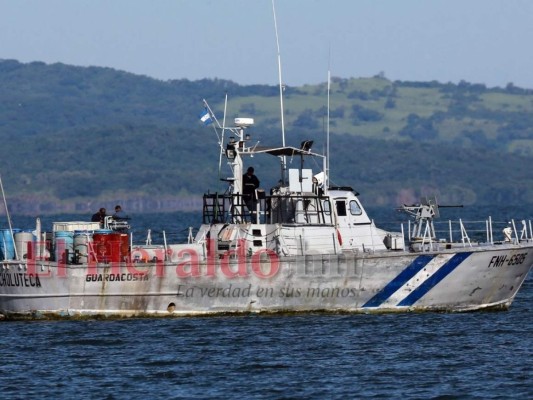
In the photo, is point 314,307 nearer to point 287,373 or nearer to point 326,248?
point 326,248

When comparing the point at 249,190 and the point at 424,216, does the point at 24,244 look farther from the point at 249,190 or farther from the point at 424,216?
the point at 424,216

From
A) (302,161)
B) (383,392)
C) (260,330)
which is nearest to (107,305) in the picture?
(260,330)

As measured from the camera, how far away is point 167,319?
124 feet

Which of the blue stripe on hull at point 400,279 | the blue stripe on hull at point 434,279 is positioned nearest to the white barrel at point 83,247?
the blue stripe on hull at point 400,279

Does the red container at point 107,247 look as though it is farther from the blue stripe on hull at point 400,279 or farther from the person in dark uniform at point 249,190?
the blue stripe on hull at point 400,279

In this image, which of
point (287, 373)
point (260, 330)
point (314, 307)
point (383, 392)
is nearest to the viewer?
point (383, 392)

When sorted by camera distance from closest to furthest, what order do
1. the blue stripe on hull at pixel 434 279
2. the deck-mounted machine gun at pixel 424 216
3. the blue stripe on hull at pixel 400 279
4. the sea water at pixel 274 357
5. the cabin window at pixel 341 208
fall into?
the sea water at pixel 274 357, the blue stripe on hull at pixel 400 279, the blue stripe on hull at pixel 434 279, the deck-mounted machine gun at pixel 424 216, the cabin window at pixel 341 208

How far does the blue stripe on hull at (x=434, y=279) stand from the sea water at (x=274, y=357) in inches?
18.8

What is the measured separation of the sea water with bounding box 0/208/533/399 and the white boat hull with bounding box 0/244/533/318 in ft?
1.22

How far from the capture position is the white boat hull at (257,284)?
37031 mm

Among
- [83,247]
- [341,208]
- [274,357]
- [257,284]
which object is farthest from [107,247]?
[274,357]

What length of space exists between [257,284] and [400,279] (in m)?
3.93

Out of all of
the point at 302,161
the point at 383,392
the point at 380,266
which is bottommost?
the point at 383,392

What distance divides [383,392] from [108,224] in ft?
45.5
